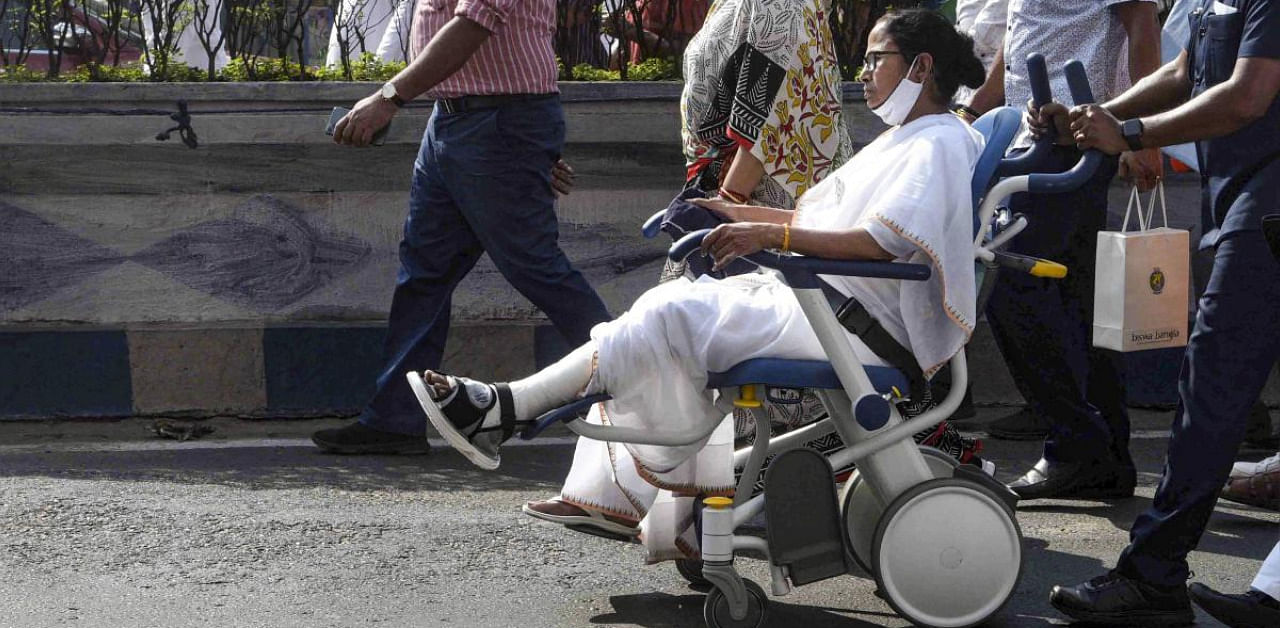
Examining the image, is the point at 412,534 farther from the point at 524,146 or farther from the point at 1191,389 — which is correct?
the point at 1191,389

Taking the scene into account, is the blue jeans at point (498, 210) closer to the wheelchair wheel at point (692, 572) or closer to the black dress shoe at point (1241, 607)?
the wheelchair wheel at point (692, 572)

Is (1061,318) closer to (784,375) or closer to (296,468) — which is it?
(784,375)

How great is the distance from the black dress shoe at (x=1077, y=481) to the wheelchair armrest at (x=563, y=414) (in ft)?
5.63

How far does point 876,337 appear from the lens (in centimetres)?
385

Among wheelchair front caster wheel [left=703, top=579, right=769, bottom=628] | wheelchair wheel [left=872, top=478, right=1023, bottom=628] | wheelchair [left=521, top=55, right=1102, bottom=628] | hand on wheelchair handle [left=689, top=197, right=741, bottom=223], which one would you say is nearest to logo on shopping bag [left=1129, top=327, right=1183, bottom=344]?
wheelchair [left=521, top=55, right=1102, bottom=628]

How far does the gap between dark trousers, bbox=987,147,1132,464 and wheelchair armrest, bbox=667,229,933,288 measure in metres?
1.39

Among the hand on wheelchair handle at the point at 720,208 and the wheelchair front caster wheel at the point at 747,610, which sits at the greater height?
the hand on wheelchair handle at the point at 720,208

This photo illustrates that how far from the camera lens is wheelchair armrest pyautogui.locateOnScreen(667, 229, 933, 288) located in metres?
3.62

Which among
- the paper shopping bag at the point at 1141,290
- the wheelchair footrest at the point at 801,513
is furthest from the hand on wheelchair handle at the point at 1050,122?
the wheelchair footrest at the point at 801,513

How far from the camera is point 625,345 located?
3746mm

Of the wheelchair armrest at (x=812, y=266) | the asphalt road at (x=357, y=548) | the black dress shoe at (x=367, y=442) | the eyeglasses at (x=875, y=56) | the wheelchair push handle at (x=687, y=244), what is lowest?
the asphalt road at (x=357, y=548)

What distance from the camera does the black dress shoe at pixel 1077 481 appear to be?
505cm

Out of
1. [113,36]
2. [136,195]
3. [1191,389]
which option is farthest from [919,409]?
[113,36]

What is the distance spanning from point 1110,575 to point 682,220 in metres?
1.21
